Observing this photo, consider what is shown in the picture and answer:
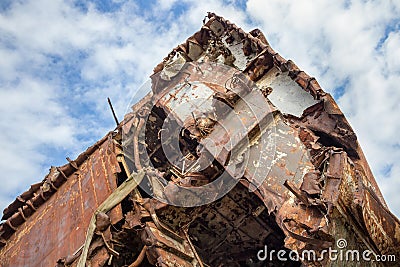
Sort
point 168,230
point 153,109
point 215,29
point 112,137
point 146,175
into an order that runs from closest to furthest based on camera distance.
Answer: point 168,230
point 146,175
point 112,137
point 153,109
point 215,29

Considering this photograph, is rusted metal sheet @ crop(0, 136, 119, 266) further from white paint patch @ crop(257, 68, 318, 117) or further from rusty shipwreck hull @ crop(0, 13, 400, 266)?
white paint patch @ crop(257, 68, 318, 117)

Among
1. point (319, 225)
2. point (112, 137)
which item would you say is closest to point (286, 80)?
point (112, 137)

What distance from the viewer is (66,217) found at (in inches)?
344

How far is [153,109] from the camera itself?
994 centimetres

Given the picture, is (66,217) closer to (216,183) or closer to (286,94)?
(216,183)

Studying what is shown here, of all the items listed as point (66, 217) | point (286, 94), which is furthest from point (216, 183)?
point (66, 217)

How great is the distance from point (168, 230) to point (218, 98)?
8.46ft

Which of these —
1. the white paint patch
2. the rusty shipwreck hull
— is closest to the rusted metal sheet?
the rusty shipwreck hull

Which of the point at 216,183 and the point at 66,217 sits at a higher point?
the point at 66,217

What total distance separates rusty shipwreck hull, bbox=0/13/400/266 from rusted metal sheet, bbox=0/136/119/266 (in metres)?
0.03

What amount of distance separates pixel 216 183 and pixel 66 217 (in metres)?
3.30

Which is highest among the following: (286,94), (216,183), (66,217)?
(286,94)

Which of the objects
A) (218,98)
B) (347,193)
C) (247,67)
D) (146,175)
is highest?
(247,67)

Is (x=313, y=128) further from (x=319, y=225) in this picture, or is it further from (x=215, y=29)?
(x=215, y=29)
